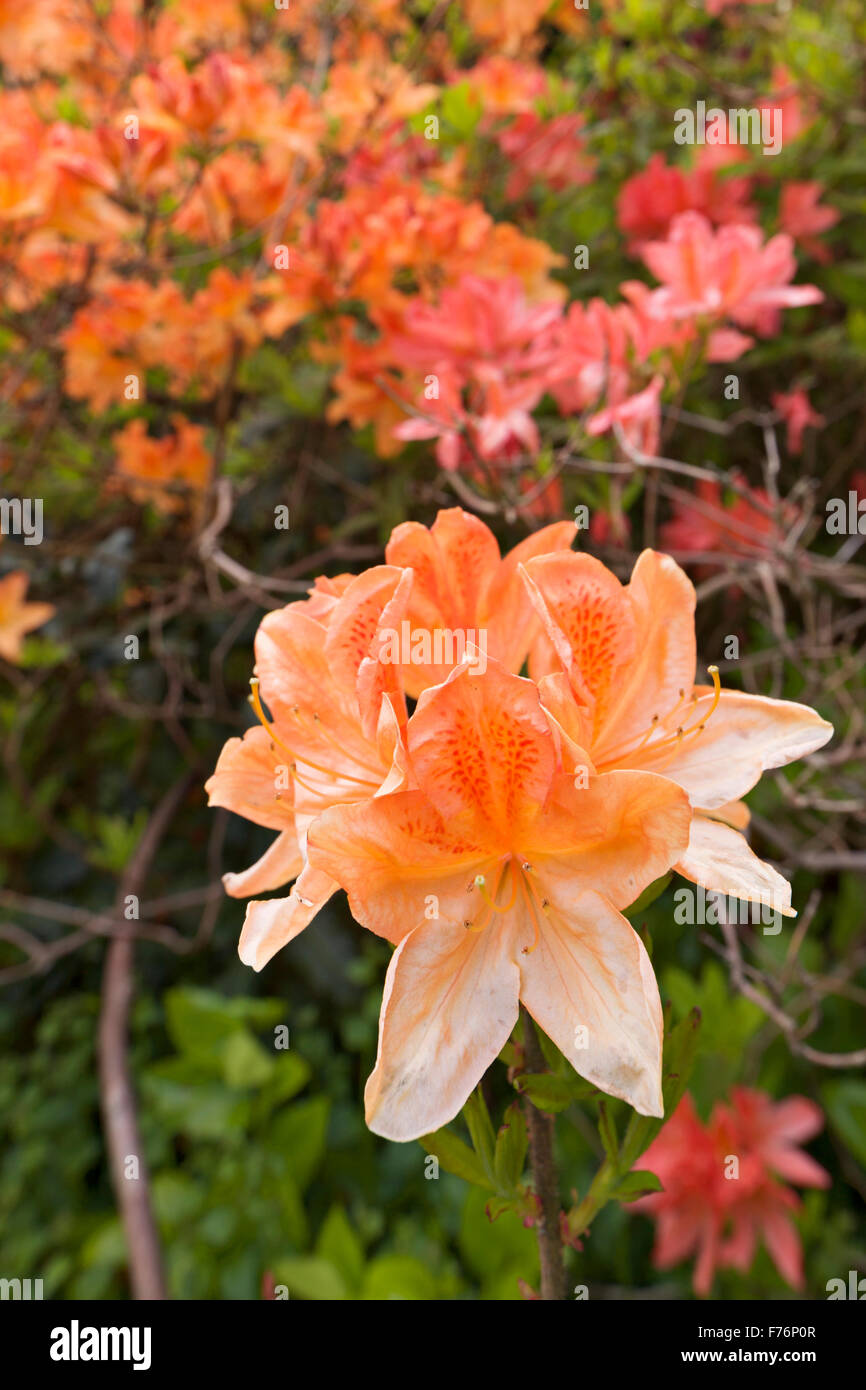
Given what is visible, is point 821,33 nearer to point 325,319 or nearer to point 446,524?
point 325,319

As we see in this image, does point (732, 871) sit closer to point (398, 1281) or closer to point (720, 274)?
point (720, 274)

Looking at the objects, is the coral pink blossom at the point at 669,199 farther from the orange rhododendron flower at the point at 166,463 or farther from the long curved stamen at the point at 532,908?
the long curved stamen at the point at 532,908

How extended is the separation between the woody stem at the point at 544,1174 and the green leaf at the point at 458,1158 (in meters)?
0.02

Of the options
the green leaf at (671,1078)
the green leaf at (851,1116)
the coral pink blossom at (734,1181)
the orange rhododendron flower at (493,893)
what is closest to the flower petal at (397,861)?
the orange rhododendron flower at (493,893)

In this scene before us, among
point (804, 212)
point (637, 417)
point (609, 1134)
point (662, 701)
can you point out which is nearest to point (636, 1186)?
point (609, 1134)

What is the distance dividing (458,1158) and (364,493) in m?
1.09

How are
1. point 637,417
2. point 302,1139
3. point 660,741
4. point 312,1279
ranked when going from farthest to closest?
point 302,1139 < point 312,1279 < point 637,417 < point 660,741

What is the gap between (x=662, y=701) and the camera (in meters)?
0.56

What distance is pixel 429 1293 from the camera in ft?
4.19

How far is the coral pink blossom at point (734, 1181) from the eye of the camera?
4.56 feet

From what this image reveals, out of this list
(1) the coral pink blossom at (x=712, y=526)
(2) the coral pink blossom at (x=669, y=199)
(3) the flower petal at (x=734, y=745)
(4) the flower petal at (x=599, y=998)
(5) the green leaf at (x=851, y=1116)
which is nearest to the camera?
(4) the flower petal at (x=599, y=998)

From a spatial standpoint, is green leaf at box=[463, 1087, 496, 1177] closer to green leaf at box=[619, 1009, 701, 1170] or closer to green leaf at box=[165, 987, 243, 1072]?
green leaf at box=[619, 1009, 701, 1170]

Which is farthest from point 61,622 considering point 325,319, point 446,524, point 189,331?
point 446,524

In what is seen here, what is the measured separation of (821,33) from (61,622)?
1418mm
